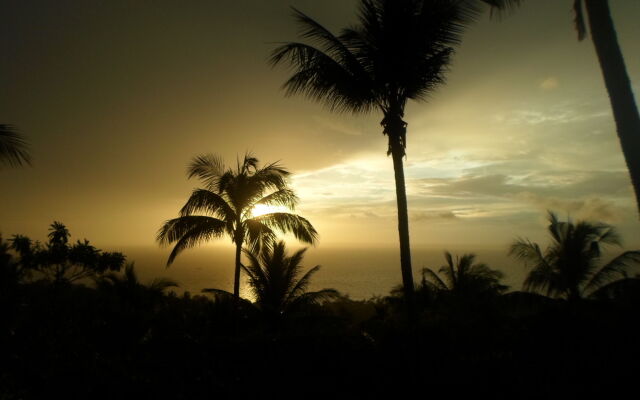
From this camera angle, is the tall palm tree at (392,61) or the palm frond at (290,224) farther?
the palm frond at (290,224)

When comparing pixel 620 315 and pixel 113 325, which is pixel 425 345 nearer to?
pixel 620 315

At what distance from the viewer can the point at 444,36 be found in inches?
254

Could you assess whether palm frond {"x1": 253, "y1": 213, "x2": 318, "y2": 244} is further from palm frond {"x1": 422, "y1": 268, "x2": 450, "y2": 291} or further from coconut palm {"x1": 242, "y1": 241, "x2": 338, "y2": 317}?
palm frond {"x1": 422, "y1": 268, "x2": 450, "y2": 291}

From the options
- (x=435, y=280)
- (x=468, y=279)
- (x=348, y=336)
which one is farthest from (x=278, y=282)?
(x=468, y=279)

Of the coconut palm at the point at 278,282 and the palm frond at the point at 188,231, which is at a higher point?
the palm frond at the point at 188,231

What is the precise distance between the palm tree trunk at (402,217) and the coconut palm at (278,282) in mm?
4902

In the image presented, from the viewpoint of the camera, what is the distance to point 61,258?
24.2 ft

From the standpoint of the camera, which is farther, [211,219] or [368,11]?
[211,219]

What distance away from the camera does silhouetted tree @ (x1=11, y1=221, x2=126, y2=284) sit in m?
7.16

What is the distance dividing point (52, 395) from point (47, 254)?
5348 millimetres

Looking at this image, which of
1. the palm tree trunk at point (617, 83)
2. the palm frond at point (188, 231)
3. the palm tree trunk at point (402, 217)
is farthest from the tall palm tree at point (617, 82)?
the palm frond at point (188, 231)

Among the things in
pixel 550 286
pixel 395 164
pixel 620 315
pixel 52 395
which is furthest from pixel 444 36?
pixel 550 286

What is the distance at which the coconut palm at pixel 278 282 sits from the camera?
34.9 feet

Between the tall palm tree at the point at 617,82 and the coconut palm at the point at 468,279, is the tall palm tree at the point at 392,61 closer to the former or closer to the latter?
the tall palm tree at the point at 617,82
